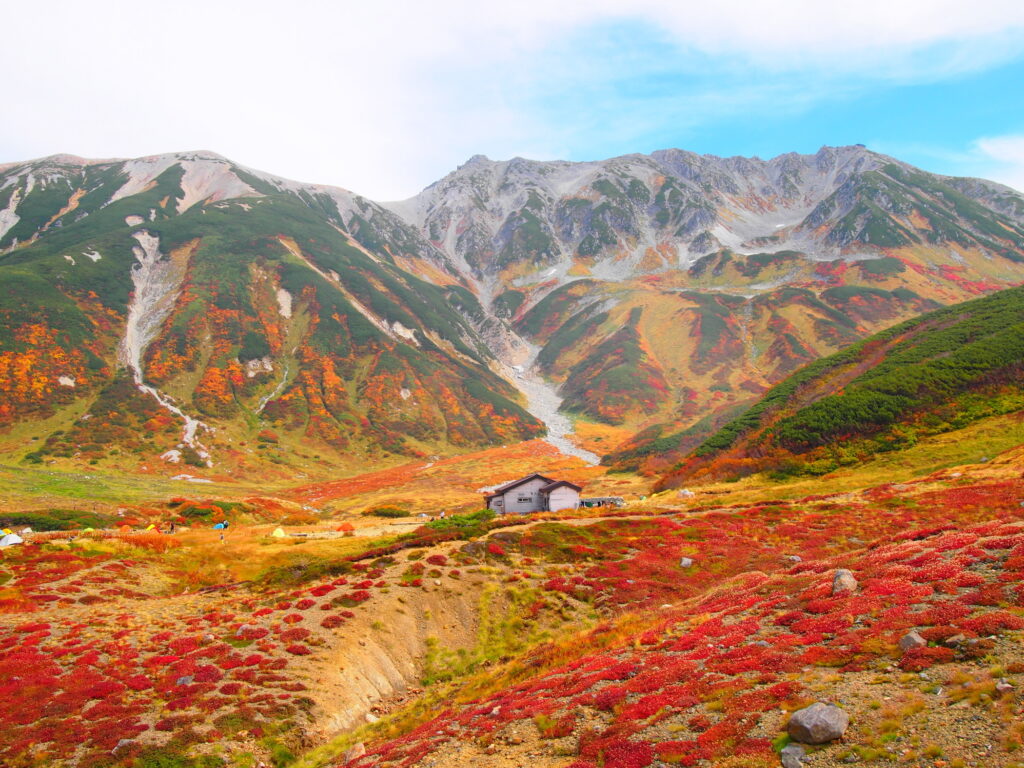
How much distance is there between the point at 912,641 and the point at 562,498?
5498cm

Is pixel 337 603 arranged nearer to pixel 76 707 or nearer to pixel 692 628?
pixel 76 707

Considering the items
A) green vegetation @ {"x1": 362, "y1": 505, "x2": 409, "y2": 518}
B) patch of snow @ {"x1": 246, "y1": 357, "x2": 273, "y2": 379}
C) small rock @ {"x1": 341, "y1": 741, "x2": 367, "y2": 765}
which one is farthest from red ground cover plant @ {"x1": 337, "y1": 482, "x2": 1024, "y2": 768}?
patch of snow @ {"x1": 246, "y1": 357, "x2": 273, "y2": 379}

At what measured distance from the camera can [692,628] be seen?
736 inches

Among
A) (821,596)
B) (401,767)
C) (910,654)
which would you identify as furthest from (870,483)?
(401,767)

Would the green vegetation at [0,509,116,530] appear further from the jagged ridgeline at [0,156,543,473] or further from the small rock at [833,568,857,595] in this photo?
the small rock at [833,568,857,595]

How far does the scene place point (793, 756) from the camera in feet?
28.8

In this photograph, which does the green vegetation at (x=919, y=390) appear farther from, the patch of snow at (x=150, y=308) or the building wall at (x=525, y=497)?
the patch of snow at (x=150, y=308)

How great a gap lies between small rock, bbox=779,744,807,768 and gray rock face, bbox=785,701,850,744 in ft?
0.81

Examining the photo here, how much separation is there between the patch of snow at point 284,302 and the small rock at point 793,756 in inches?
7748

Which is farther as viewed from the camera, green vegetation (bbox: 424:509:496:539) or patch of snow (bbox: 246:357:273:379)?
patch of snow (bbox: 246:357:273:379)

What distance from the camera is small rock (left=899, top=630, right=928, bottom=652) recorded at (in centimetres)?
1105

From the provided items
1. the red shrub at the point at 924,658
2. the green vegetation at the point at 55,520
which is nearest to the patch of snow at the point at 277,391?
the green vegetation at the point at 55,520

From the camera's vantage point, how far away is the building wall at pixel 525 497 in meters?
66.5

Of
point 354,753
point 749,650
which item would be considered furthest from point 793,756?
point 354,753
